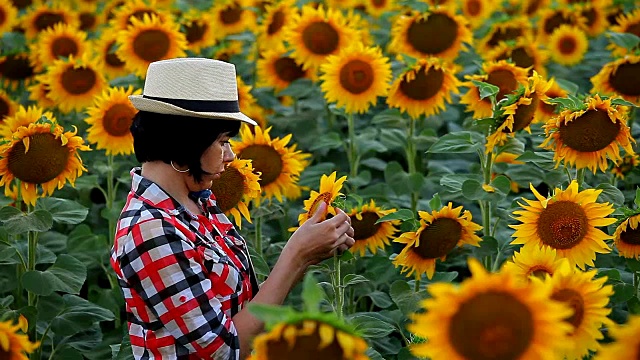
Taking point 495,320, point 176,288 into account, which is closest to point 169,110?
point 176,288

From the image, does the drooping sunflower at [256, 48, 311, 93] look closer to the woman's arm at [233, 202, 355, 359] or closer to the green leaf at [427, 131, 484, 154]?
the green leaf at [427, 131, 484, 154]

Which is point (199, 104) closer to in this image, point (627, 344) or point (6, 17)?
point (627, 344)

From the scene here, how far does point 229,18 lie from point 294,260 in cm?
328

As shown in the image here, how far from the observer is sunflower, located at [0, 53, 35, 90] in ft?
15.4

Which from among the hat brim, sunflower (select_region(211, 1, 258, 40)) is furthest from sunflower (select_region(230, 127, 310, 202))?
sunflower (select_region(211, 1, 258, 40))

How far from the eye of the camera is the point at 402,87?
3867mm

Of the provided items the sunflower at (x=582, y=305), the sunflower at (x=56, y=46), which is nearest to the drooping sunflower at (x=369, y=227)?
the sunflower at (x=582, y=305)

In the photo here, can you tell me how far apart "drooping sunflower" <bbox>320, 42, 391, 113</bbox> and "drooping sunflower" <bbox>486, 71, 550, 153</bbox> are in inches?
40.3

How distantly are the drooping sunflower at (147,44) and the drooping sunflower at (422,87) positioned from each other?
1070 millimetres

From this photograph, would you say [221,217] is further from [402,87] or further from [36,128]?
[402,87]

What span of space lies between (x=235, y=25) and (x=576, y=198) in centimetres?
325

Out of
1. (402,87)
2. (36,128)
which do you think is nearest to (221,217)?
(36,128)

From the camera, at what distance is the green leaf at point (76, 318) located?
3084 millimetres

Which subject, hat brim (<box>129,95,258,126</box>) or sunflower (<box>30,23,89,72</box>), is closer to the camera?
hat brim (<box>129,95,258,126</box>)
